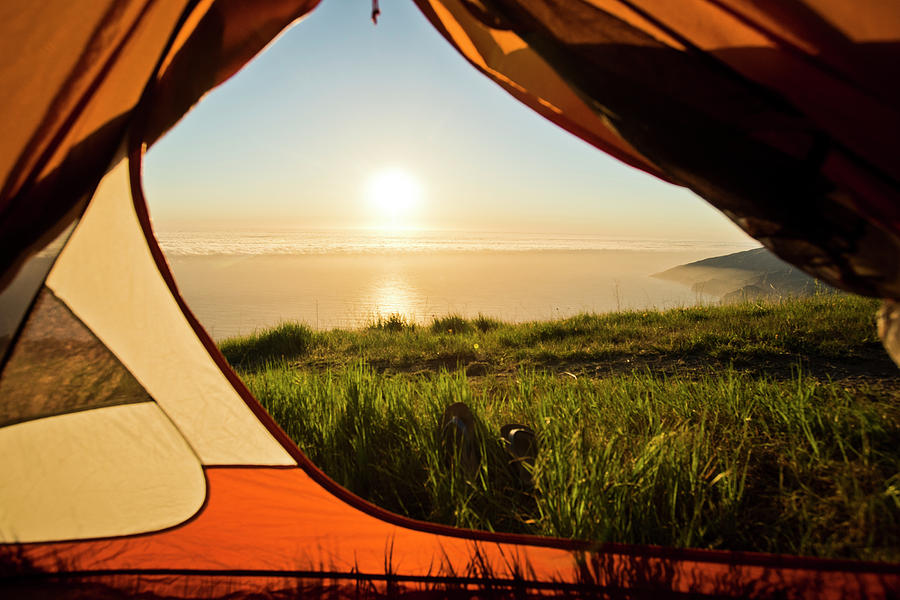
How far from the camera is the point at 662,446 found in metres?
1.66

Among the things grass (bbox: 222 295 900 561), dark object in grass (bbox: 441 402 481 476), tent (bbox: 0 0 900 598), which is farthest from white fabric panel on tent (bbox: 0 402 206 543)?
dark object in grass (bbox: 441 402 481 476)

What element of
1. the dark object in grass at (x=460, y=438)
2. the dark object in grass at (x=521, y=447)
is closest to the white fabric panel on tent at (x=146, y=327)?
the dark object in grass at (x=460, y=438)

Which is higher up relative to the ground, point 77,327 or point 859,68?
point 859,68

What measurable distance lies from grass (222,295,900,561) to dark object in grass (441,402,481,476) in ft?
0.10

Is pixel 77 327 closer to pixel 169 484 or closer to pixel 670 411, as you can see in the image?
pixel 169 484

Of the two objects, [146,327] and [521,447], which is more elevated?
[146,327]

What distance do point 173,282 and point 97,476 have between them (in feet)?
2.21

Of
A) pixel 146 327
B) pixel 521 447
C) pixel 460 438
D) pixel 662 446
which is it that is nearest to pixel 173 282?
pixel 146 327

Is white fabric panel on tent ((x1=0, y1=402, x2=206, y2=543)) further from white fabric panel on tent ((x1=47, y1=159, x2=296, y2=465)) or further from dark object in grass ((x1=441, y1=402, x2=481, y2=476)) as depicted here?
dark object in grass ((x1=441, y1=402, x2=481, y2=476))

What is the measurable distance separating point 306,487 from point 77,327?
0.88m

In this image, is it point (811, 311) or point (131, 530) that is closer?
point (131, 530)

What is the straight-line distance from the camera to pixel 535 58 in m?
1.45

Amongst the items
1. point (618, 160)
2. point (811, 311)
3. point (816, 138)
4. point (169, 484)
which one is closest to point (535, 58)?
point (618, 160)

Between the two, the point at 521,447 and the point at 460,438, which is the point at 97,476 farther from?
the point at 521,447
